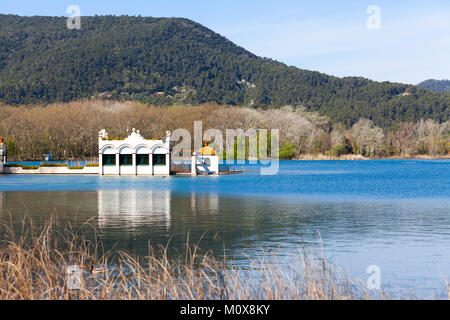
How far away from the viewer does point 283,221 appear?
26562 millimetres

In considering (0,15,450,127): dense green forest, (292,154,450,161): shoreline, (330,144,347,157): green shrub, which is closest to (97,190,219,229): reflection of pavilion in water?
(292,154,450,161): shoreline

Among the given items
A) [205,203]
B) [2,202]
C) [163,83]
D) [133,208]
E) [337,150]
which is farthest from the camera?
[163,83]

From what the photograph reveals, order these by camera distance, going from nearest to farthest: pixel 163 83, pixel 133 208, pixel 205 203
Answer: pixel 133 208 < pixel 205 203 < pixel 163 83

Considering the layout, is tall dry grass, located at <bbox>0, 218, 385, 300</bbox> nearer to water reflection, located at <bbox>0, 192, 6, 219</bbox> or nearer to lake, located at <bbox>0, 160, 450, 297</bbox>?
lake, located at <bbox>0, 160, 450, 297</bbox>

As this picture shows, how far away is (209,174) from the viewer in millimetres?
71125

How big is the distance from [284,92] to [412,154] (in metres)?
48.9

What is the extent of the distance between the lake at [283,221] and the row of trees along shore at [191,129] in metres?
65.3

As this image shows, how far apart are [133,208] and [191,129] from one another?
8777 centimetres

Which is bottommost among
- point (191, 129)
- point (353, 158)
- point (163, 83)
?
point (353, 158)

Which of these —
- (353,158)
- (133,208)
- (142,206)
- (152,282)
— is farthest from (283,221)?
(353,158)

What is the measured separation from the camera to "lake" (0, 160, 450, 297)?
1761 centimetres

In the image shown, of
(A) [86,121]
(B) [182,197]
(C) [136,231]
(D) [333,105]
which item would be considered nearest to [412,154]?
(D) [333,105]

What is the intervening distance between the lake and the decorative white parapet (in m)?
20.7

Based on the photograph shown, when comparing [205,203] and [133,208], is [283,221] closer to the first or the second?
[133,208]
